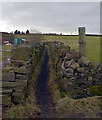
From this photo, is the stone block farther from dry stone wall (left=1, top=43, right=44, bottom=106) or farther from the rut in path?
the rut in path

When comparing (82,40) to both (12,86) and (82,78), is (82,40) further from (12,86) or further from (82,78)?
(12,86)

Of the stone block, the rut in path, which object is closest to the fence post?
the rut in path

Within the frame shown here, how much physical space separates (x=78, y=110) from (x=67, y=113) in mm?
445

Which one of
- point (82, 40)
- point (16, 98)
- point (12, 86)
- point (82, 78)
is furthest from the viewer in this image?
point (82, 40)

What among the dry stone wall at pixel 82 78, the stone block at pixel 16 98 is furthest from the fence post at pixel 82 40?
the stone block at pixel 16 98

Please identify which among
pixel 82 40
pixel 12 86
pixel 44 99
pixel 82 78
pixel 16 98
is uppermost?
pixel 82 40

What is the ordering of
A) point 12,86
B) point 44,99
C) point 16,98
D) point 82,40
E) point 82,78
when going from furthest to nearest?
point 82,40 → point 82,78 → point 44,99 → point 12,86 → point 16,98

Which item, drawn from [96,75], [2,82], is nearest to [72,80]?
[96,75]

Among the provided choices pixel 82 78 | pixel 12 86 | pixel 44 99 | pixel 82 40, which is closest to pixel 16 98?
pixel 12 86

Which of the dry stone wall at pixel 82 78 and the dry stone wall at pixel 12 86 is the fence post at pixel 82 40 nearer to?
the dry stone wall at pixel 82 78

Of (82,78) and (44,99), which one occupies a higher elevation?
(82,78)

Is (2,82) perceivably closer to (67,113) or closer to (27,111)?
(27,111)

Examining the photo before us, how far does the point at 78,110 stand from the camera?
5.45 m

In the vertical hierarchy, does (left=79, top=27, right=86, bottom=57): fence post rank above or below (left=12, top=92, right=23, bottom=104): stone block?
above
